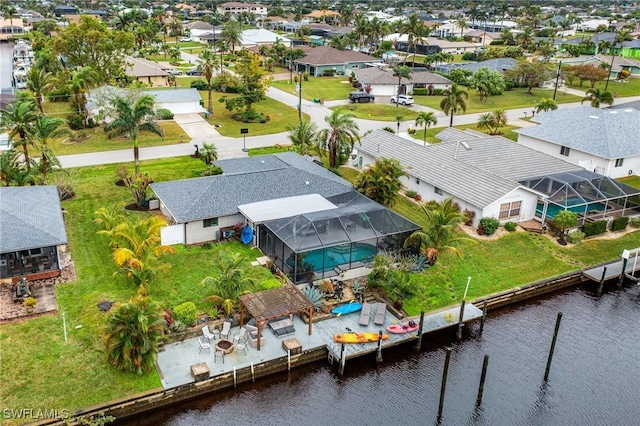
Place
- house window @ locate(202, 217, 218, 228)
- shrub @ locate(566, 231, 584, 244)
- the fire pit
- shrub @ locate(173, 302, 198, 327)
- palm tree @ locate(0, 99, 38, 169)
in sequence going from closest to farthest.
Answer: the fire pit < shrub @ locate(173, 302, 198, 327) < house window @ locate(202, 217, 218, 228) < palm tree @ locate(0, 99, 38, 169) < shrub @ locate(566, 231, 584, 244)

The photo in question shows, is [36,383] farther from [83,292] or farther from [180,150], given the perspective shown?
[180,150]

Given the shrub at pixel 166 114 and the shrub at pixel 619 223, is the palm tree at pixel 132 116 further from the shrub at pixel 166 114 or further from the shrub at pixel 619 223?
the shrub at pixel 619 223

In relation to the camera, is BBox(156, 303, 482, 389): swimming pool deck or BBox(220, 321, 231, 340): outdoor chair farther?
BBox(220, 321, 231, 340): outdoor chair

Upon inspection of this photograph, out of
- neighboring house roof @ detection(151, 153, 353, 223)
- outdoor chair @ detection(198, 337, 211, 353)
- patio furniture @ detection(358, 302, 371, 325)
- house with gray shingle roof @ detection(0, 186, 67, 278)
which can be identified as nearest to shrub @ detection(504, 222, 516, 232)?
neighboring house roof @ detection(151, 153, 353, 223)

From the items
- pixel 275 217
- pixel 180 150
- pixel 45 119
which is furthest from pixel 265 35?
pixel 275 217

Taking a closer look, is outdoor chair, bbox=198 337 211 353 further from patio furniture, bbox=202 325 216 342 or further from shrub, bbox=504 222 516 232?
shrub, bbox=504 222 516 232

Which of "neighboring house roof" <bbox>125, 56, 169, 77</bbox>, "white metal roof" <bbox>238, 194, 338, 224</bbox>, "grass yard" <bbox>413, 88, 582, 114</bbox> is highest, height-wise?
"neighboring house roof" <bbox>125, 56, 169, 77</bbox>

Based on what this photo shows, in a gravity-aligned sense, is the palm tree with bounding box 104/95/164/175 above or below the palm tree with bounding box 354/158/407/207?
above

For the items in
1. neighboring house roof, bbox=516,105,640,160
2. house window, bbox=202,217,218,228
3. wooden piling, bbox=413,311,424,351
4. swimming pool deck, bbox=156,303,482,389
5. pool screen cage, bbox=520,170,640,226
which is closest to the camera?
swimming pool deck, bbox=156,303,482,389
